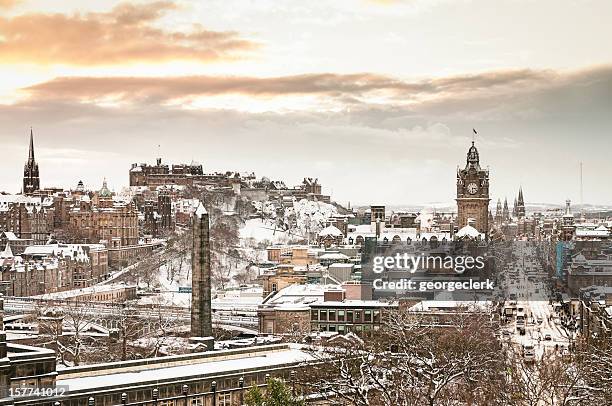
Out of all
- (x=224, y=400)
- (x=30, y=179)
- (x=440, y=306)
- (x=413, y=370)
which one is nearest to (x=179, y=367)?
(x=224, y=400)

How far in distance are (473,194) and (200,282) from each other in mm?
47580

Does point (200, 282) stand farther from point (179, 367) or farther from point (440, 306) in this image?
point (179, 367)

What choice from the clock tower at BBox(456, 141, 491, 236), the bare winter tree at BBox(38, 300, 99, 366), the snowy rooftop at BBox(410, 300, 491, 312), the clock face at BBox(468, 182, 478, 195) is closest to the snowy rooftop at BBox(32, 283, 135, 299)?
the bare winter tree at BBox(38, 300, 99, 366)

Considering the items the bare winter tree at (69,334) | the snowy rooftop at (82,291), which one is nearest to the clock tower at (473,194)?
the snowy rooftop at (82,291)

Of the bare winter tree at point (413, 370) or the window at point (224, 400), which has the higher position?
the bare winter tree at point (413, 370)

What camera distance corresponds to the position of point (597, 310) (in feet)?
137

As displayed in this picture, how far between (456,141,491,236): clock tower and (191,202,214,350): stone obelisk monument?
45709 millimetres

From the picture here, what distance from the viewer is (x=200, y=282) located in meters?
36.9

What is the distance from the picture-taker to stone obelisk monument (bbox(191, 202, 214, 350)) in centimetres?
3634

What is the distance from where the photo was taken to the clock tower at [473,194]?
8144cm

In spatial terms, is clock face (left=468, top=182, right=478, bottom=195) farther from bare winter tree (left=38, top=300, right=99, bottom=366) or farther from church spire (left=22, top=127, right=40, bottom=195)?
church spire (left=22, top=127, right=40, bottom=195)

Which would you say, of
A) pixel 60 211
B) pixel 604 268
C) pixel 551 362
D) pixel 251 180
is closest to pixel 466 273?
pixel 604 268

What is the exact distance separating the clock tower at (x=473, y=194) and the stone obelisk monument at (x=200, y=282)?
1800 inches

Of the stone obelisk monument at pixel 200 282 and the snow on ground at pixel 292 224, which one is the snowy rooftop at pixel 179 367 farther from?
the snow on ground at pixel 292 224
